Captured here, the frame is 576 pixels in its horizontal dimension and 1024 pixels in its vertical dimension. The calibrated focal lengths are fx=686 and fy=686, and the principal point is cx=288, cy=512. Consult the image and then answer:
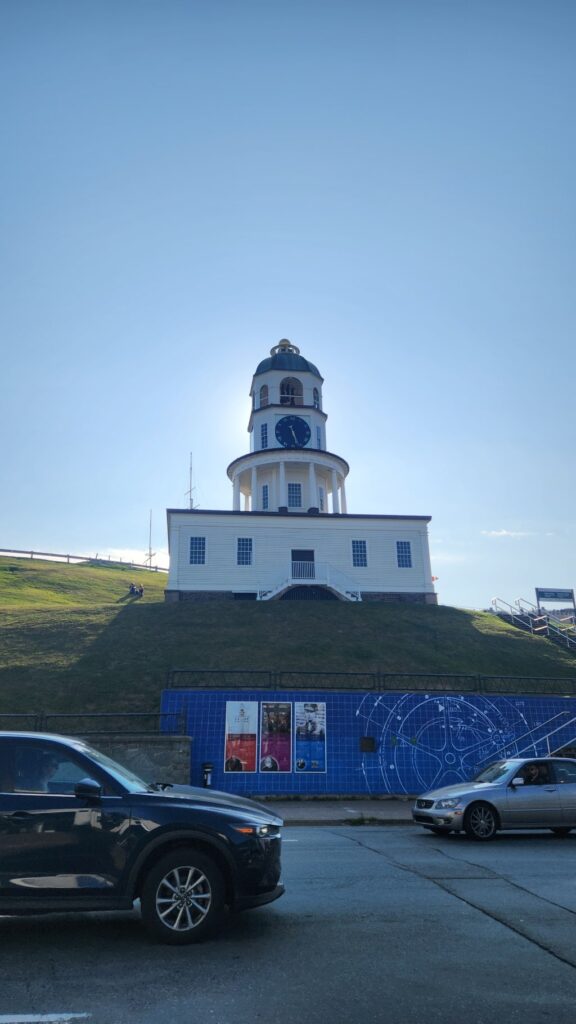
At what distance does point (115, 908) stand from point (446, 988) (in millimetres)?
2687

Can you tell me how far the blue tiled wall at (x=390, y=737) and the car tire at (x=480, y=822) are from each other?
5718 millimetres

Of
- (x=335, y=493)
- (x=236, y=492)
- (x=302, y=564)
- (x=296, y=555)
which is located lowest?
(x=302, y=564)

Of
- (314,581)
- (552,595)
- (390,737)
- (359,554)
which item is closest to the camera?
(390,737)

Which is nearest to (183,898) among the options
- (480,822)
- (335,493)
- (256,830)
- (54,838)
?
(256,830)

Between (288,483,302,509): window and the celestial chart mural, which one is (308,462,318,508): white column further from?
the celestial chart mural

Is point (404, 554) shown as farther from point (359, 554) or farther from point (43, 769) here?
point (43, 769)

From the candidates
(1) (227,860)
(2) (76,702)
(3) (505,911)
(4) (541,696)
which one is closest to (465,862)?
(3) (505,911)

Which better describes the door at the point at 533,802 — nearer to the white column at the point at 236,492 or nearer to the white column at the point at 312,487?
the white column at the point at 312,487

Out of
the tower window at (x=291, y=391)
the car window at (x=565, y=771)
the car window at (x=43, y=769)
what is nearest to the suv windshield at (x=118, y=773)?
the car window at (x=43, y=769)

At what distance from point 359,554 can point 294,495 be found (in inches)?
Result: 310

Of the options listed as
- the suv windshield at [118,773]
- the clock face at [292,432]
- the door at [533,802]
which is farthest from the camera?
the clock face at [292,432]

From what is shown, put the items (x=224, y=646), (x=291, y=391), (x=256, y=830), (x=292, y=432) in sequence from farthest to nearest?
(x=291, y=391) → (x=292, y=432) → (x=224, y=646) → (x=256, y=830)

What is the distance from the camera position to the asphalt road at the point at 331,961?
427cm

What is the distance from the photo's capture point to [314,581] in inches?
1559
